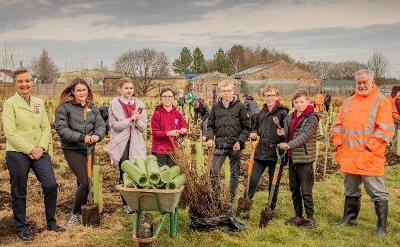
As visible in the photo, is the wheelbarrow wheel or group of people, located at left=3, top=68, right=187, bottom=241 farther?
group of people, located at left=3, top=68, right=187, bottom=241

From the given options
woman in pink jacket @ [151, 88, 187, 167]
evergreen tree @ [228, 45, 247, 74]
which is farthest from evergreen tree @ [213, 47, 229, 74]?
woman in pink jacket @ [151, 88, 187, 167]

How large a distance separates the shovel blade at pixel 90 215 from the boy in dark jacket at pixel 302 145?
6.87ft

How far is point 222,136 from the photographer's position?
4.93 metres

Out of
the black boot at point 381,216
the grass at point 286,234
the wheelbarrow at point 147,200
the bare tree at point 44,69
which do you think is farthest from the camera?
the bare tree at point 44,69

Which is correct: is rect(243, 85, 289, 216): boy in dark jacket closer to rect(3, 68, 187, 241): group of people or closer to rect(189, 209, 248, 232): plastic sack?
rect(189, 209, 248, 232): plastic sack

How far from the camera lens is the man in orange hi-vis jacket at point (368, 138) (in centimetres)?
424

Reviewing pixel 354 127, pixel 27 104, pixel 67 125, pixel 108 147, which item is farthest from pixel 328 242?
pixel 27 104

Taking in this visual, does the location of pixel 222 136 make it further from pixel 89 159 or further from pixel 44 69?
pixel 44 69

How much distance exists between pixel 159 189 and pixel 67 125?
5.35ft

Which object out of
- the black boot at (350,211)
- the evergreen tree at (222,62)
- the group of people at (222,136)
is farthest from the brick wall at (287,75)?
the black boot at (350,211)

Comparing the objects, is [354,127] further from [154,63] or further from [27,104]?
[154,63]

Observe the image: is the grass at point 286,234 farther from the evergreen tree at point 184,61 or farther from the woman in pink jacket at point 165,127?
the evergreen tree at point 184,61

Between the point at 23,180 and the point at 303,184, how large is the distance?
115 inches

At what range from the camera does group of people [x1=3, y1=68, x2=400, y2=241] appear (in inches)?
163
